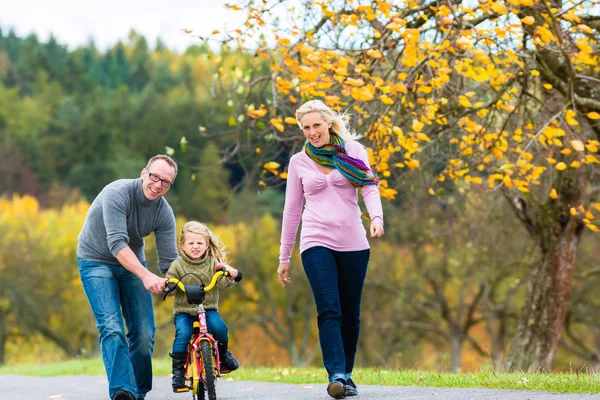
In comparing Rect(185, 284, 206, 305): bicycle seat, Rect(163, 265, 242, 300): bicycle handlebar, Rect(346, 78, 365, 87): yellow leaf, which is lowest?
Rect(185, 284, 206, 305): bicycle seat

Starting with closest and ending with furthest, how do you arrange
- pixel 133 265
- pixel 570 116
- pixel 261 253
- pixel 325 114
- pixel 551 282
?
pixel 133 265 < pixel 325 114 < pixel 570 116 < pixel 551 282 < pixel 261 253

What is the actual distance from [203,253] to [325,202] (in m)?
0.96

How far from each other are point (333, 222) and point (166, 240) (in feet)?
4.35

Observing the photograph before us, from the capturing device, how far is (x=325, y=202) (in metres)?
6.43

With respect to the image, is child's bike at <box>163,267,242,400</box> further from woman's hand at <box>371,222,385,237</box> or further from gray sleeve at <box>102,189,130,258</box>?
woman's hand at <box>371,222,385,237</box>

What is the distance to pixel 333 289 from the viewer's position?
6.36m

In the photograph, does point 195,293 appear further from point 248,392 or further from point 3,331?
point 3,331

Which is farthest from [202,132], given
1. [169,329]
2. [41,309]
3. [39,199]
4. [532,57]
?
[39,199]

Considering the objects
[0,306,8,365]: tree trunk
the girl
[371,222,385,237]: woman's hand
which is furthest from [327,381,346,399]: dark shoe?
[0,306,8,365]: tree trunk

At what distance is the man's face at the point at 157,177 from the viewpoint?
6.50m

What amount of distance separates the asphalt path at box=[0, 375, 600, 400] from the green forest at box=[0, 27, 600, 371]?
1947 mm

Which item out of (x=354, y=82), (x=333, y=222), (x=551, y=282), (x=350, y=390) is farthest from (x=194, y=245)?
(x=551, y=282)

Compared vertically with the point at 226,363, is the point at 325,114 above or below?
above

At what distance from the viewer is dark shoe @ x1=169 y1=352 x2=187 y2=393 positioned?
20.8 feet
